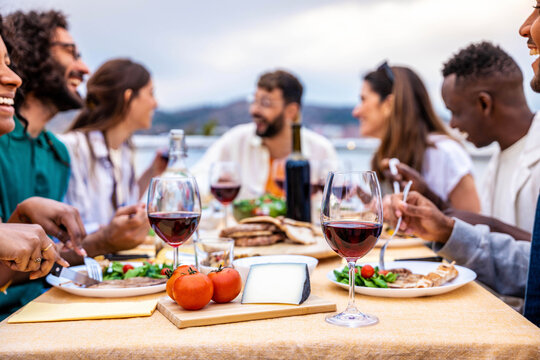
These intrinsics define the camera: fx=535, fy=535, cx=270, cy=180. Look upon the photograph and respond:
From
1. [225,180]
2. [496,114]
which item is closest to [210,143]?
[225,180]

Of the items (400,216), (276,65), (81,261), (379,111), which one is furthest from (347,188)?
(276,65)

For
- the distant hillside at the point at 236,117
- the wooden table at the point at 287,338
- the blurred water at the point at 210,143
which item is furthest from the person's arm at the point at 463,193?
the wooden table at the point at 287,338

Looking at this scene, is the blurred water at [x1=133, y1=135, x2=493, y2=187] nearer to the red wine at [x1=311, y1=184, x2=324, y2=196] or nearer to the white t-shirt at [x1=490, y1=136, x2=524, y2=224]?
the white t-shirt at [x1=490, y1=136, x2=524, y2=224]

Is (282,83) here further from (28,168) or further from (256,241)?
(256,241)

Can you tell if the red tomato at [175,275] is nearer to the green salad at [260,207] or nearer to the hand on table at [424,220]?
the hand on table at [424,220]

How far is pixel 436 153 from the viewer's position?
10.3 ft

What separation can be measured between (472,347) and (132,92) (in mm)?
3407

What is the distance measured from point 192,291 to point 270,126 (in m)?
3.72

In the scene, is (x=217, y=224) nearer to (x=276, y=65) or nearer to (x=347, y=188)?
(x=347, y=188)

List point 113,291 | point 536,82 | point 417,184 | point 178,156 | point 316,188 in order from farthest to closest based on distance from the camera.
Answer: point 178,156
point 417,184
point 316,188
point 536,82
point 113,291

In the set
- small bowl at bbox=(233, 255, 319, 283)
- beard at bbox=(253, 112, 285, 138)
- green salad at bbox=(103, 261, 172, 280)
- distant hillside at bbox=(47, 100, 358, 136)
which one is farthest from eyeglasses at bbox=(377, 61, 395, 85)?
green salad at bbox=(103, 261, 172, 280)

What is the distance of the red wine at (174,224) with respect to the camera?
1.18 meters

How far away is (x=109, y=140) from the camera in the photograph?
3807 millimetres

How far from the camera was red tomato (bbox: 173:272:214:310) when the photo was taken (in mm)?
999
